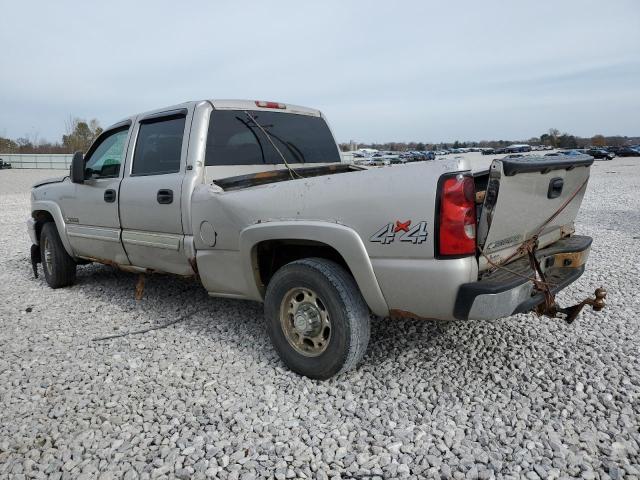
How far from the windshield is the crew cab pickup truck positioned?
13mm

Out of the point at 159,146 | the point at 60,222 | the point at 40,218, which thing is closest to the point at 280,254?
the point at 159,146

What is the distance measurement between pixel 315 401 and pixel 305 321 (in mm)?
505


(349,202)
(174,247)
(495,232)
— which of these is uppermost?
(349,202)

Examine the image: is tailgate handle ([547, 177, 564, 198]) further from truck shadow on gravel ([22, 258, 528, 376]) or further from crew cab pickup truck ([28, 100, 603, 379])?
truck shadow on gravel ([22, 258, 528, 376])

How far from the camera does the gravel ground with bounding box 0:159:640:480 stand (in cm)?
245

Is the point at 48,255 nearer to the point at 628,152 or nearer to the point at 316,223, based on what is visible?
the point at 316,223

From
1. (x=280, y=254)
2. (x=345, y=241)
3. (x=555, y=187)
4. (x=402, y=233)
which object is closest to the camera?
(x=402, y=233)

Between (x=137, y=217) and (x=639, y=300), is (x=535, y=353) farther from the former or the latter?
(x=137, y=217)

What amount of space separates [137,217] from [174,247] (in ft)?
1.99

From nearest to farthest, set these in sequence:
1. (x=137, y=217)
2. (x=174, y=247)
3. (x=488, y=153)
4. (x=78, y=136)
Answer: (x=174, y=247) → (x=137, y=217) → (x=488, y=153) → (x=78, y=136)

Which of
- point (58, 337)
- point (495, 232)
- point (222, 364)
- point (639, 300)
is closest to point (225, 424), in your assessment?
point (222, 364)

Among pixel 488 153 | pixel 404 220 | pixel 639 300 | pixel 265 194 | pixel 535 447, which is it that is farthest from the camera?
pixel 488 153

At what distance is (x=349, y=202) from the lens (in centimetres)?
289

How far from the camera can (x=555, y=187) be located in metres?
3.17
